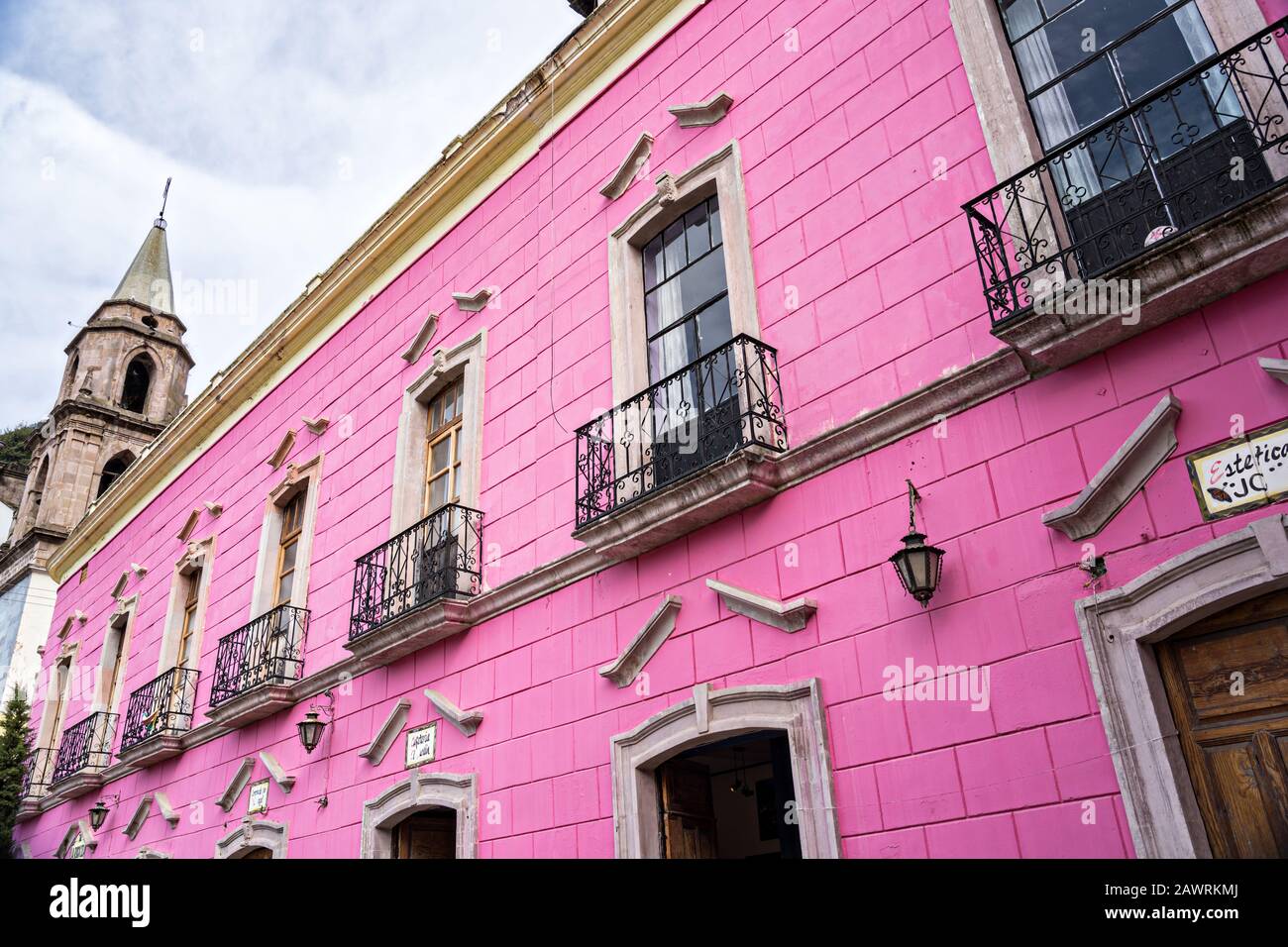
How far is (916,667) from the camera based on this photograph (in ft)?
16.1

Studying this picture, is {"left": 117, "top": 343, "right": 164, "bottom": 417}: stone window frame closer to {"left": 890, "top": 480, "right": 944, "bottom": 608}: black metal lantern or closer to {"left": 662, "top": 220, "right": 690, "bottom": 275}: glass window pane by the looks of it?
{"left": 662, "top": 220, "right": 690, "bottom": 275}: glass window pane

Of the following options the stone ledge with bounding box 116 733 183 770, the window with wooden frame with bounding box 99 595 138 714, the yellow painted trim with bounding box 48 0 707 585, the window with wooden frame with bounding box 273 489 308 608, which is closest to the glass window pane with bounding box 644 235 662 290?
the yellow painted trim with bounding box 48 0 707 585

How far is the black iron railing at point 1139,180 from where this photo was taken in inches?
174

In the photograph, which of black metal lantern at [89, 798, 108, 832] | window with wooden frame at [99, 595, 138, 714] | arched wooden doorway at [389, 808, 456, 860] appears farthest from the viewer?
window with wooden frame at [99, 595, 138, 714]

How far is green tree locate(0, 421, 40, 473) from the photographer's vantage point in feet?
104

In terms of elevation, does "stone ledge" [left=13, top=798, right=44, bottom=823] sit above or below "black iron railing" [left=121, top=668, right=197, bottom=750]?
below

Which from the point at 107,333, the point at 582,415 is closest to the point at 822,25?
the point at 582,415

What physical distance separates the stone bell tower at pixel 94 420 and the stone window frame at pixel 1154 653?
75.8 feet

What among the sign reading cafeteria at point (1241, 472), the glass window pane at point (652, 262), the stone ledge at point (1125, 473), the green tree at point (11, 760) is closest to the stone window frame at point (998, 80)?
the stone ledge at point (1125, 473)

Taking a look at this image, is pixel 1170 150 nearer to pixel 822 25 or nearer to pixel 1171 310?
pixel 1171 310

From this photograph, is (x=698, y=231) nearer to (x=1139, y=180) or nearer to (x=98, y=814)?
(x=1139, y=180)

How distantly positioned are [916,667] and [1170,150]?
119 inches

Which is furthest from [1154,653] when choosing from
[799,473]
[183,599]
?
[183,599]

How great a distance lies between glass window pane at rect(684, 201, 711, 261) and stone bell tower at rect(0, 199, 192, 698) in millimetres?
20123
